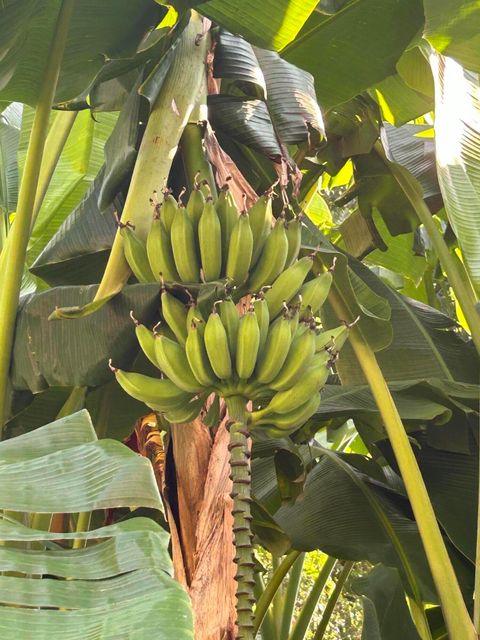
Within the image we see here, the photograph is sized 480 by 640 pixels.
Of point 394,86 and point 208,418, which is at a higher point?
point 394,86

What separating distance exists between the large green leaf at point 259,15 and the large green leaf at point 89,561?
0.78m

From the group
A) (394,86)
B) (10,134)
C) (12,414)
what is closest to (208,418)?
(12,414)

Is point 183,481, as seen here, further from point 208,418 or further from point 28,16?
point 28,16

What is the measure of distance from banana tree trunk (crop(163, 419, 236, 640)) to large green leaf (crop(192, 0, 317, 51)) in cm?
66

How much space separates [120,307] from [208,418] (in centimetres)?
20

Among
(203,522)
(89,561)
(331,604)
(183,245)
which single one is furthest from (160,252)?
(331,604)

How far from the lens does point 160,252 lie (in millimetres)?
1070

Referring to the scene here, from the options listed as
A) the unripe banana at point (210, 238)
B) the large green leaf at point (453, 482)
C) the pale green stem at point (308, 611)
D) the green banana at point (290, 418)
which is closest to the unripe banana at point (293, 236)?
the unripe banana at point (210, 238)

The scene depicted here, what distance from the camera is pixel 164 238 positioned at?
1.09 meters

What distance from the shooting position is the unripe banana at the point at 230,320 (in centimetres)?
100

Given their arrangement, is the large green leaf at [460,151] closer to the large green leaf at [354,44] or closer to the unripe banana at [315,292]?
the large green leaf at [354,44]

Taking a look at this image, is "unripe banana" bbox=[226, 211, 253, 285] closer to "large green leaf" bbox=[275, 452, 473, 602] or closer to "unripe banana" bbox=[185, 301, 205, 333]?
"unripe banana" bbox=[185, 301, 205, 333]

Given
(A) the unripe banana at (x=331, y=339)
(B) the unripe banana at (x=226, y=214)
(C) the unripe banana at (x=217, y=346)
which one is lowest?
(A) the unripe banana at (x=331, y=339)

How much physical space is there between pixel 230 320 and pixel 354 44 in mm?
801
